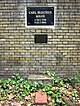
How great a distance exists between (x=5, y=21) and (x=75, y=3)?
1779mm

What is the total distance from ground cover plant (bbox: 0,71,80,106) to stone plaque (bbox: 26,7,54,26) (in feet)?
4.18

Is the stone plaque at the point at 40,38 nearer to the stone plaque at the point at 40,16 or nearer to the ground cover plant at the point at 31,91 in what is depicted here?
the stone plaque at the point at 40,16

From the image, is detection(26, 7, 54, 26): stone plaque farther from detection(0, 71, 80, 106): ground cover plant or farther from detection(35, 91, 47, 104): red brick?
detection(35, 91, 47, 104): red brick

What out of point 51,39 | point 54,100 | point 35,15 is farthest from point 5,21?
point 54,100

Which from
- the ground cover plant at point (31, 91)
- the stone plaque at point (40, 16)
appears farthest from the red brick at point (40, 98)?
the stone plaque at point (40, 16)

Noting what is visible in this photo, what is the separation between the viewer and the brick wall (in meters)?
5.90

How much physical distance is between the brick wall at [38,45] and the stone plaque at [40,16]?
121 millimetres

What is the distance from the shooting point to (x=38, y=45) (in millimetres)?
6078

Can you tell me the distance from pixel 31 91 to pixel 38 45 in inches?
46.4

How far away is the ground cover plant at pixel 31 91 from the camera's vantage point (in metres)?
5.35

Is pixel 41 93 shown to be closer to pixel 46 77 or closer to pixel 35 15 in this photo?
pixel 46 77

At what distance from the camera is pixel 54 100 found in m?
5.42

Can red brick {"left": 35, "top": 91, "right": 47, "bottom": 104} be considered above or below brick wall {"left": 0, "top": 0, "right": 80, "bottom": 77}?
below

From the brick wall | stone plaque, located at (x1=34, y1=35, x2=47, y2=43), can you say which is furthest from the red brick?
stone plaque, located at (x1=34, y1=35, x2=47, y2=43)
